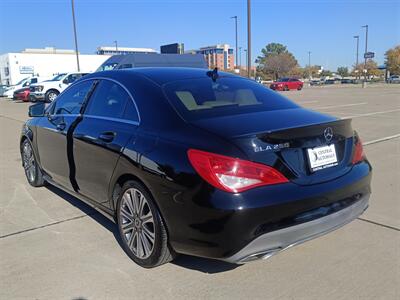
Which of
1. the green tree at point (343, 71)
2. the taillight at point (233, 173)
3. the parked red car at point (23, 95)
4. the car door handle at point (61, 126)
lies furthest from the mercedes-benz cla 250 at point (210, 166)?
the green tree at point (343, 71)

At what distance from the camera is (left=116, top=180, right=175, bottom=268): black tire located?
296cm

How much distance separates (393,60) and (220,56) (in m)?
41.2

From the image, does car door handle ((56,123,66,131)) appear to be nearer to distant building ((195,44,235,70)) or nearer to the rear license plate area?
the rear license plate area

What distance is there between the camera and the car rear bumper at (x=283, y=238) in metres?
2.59

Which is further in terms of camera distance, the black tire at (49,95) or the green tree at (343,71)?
the green tree at (343,71)

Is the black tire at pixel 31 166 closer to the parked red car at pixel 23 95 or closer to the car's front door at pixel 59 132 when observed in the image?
the car's front door at pixel 59 132

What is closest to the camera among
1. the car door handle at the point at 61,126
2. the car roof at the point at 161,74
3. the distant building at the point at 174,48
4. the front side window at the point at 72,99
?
the car roof at the point at 161,74

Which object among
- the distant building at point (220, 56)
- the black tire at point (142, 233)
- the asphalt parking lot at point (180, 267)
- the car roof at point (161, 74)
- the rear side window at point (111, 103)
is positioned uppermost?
the distant building at point (220, 56)

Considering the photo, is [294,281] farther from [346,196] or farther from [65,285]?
[65,285]

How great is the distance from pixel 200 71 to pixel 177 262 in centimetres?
191

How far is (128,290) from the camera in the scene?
2.89 m

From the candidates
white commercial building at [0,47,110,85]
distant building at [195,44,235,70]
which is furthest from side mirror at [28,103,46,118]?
distant building at [195,44,235,70]

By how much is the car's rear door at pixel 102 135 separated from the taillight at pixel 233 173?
87 centimetres

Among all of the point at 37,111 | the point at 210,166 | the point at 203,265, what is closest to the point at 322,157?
the point at 210,166
